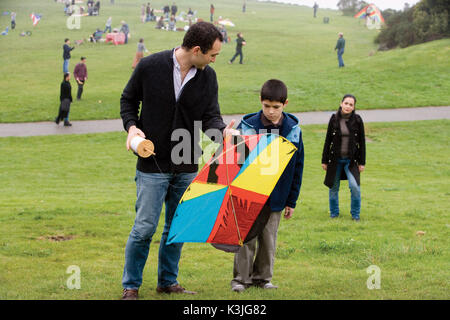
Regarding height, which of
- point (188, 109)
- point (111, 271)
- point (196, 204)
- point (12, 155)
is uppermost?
point (188, 109)

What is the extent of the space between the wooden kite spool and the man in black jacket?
133 millimetres

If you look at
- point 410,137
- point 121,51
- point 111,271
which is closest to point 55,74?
point 121,51

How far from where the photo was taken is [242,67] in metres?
39.2

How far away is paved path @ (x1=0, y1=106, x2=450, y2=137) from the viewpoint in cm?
2263

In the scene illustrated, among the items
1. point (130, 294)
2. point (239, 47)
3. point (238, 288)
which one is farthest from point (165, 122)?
point (239, 47)

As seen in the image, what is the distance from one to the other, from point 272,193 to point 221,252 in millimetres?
2580

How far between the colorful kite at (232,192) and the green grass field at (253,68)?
795 inches

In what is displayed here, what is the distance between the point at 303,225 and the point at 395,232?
1456 millimetres

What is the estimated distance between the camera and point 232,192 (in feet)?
17.6

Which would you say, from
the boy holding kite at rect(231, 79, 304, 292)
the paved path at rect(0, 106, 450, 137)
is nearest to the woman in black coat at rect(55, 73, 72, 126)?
the paved path at rect(0, 106, 450, 137)

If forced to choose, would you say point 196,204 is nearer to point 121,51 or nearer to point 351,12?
point 121,51

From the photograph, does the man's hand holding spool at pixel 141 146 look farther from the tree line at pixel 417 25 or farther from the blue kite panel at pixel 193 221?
the tree line at pixel 417 25

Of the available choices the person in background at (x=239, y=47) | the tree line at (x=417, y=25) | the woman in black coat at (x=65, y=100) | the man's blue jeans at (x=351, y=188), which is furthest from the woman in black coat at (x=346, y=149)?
the tree line at (x=417, y=25)

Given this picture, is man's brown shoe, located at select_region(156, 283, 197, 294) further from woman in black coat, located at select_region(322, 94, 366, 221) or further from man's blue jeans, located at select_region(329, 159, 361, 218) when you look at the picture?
man's blue jeans, located at select_region(329, 159, 361, 218)
